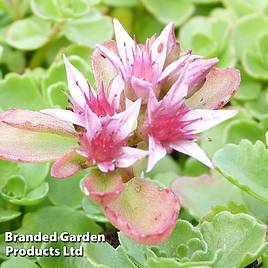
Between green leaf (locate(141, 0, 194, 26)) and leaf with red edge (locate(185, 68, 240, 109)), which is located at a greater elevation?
leaf with red edge (locate(185, 68, 240, 109))

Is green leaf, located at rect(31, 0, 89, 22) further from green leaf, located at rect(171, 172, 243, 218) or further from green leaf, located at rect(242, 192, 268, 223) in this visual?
green leaf, located at rect(242, 192, 268, 223)

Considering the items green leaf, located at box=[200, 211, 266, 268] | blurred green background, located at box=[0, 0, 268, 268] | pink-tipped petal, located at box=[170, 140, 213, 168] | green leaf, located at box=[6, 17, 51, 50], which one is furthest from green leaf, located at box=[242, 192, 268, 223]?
green leaf, located at box=[6, 17, 51, 50]

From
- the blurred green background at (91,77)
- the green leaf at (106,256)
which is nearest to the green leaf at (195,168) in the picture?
the blurred green background at (91,77)

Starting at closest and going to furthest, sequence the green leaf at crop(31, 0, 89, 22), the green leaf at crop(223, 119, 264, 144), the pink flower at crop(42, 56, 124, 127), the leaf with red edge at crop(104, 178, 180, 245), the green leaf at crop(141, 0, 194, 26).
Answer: the leaf with red edge at crop(104, 178, 180, 245)
the pink flower at crop(42, 56, 124, 127)
the green leaf at crop(223, 119, 264, 144)
the green leaf at crop(31, 0, 89, 22)
the green leaf at crop(141, 0, 194, 26)

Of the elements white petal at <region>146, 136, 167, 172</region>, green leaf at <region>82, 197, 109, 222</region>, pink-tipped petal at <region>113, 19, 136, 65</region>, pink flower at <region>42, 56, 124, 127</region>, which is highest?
pink-tipped petal at <region>113, 19, 136, 65</region>

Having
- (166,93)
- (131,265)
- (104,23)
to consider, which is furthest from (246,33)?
(131,265)

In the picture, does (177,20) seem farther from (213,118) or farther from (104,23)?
(213,118)

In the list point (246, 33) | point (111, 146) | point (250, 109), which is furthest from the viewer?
point (246, 33)
